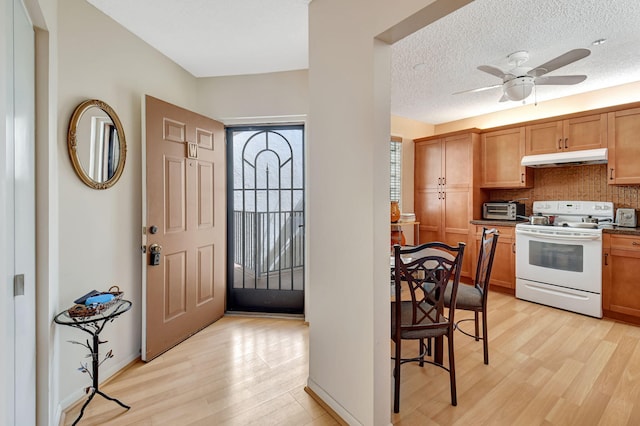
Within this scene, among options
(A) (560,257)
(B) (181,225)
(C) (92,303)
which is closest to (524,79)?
(A) (560,257)

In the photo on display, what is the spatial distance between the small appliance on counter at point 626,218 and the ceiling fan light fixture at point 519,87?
2.09 m

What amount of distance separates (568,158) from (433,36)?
2.44m

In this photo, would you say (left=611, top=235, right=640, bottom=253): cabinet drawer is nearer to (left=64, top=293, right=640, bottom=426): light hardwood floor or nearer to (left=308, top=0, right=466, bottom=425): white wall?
(left=64, top=293, right=640, bottom=426): light hardwood floor

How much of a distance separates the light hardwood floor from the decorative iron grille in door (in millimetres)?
447

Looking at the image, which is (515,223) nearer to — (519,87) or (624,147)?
(624,147)

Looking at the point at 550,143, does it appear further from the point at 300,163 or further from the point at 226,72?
the point at 226,72

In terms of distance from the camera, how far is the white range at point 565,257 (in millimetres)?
3250

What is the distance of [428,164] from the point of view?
4973 millimetres

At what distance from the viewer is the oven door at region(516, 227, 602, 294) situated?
10.6ft

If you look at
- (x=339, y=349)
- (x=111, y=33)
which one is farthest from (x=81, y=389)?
(x=111, y=33)

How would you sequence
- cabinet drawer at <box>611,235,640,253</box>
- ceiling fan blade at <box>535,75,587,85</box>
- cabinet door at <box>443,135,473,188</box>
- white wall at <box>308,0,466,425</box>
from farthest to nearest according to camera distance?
cabinet door at <box>443,135,473,188</box> → cabinet drawer at <box>611,235,640,253</box> → ceiling fan blade at <box>535,75,587,85</box> → white wall at <box>308,0,466,425</box>

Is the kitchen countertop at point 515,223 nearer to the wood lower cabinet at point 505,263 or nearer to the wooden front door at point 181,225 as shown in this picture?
the wood lower cabinet at point 505,263

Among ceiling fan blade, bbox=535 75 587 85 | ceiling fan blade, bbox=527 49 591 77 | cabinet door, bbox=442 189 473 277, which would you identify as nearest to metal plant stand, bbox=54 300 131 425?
ceiling fan blade, bbox=527 49 591 77

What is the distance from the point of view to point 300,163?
10.5 ft
